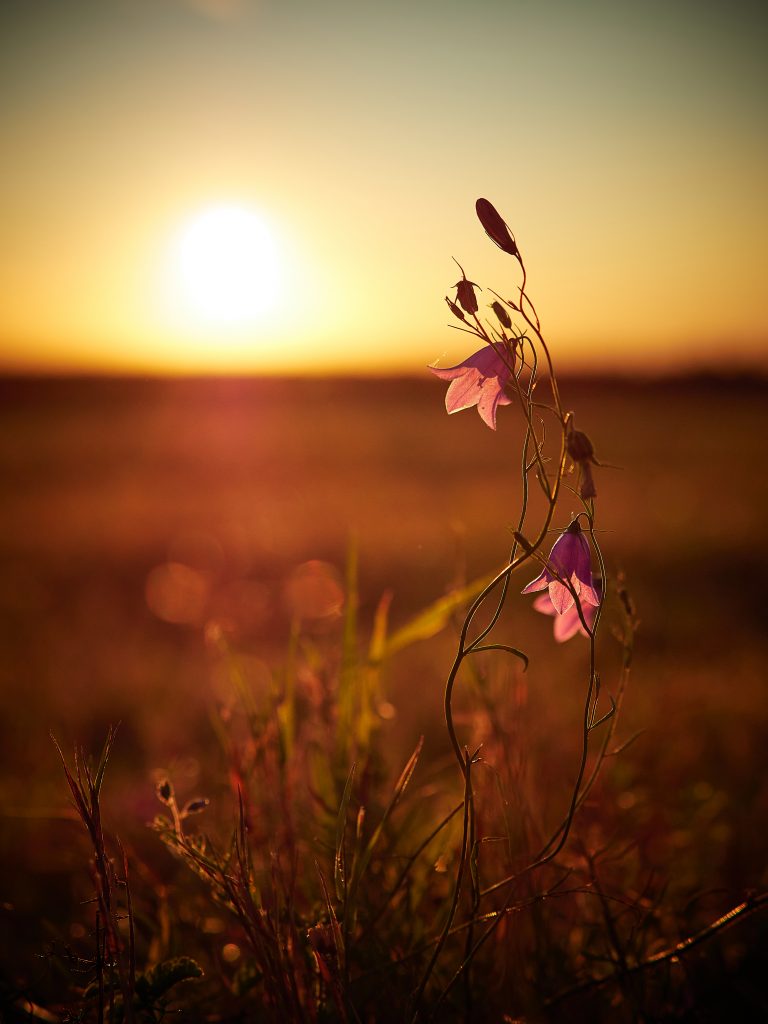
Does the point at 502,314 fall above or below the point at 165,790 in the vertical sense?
above

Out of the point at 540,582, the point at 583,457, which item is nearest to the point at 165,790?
the point at 540,582

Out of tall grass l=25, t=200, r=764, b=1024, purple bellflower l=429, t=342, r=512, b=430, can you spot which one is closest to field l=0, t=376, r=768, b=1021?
tall grass l=25, t=200, r=764, b=1024

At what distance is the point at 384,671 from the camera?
1.48 m

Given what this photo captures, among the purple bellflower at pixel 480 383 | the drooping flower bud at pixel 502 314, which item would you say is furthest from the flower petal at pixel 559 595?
the drooping flower bud at pixel 502 314

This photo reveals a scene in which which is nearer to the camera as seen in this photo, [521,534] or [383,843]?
[521,534]

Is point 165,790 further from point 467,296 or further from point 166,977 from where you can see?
point 467,296

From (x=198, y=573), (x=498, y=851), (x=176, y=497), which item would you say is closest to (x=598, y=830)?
(x=498, y=851)

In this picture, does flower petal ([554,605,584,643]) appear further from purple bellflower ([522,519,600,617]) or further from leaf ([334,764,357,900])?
leaf ([334,764,357,900])

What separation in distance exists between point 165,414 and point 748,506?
57.7 feet

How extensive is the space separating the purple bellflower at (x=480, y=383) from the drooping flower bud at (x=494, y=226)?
10cm

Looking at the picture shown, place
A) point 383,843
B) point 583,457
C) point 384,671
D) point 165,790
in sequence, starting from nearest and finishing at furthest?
point 583,457 < point 165,790 < point 383,843 < point 384,671

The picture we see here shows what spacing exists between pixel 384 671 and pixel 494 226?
38.5 inches

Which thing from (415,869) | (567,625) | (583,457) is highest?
(583,457)

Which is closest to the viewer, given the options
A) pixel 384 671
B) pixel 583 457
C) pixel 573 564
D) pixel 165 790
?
pixel 583 457
